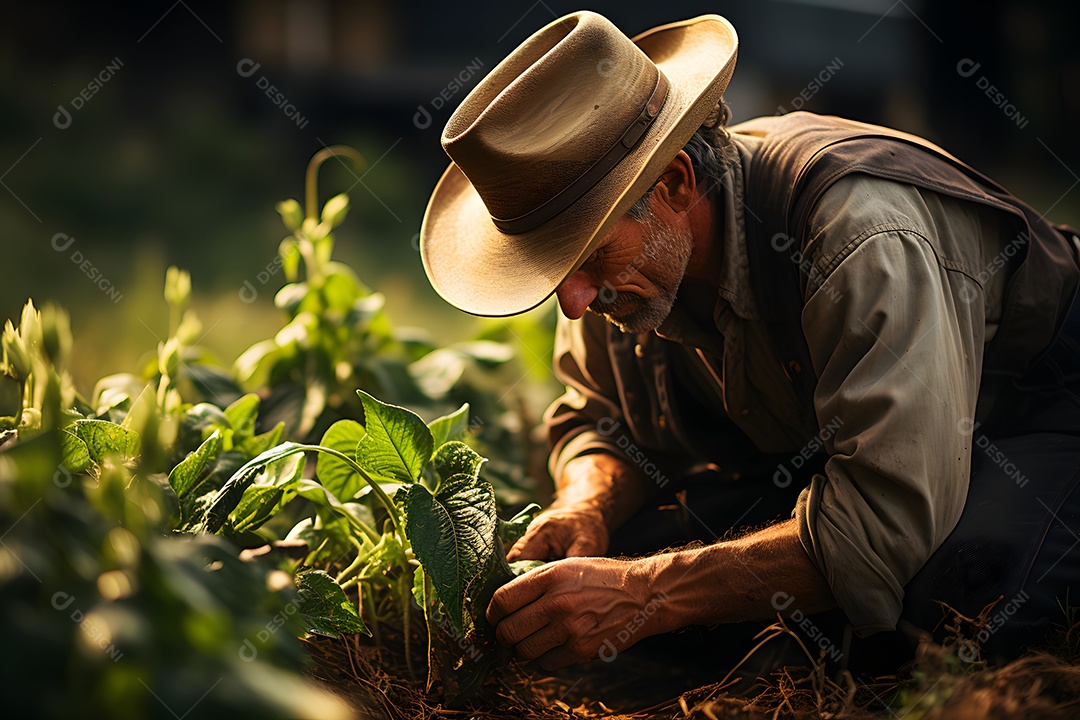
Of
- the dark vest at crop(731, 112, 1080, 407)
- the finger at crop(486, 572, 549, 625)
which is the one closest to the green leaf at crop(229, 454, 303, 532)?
the finger at crop(486, 572, 549, 625)

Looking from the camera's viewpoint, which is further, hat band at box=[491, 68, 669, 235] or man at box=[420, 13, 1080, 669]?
hat band at box=[491, 68, 669, 235]

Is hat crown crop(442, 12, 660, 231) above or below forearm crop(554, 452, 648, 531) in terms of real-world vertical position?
above

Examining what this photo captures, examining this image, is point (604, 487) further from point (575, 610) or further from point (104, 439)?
point (104, 439)

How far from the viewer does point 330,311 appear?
2.44 metres

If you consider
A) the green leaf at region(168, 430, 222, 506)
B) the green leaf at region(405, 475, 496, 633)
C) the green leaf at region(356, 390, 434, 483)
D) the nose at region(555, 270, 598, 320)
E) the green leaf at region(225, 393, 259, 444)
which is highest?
the green leaf at region(168, 430, 222, 506)

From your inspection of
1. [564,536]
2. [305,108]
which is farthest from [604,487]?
[305,108]

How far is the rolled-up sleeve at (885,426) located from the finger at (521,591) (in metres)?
0.40

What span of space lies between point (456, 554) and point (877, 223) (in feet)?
2.60

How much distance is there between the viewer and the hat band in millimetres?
1534

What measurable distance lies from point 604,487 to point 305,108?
19.9ft

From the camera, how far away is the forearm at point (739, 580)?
1462 mm

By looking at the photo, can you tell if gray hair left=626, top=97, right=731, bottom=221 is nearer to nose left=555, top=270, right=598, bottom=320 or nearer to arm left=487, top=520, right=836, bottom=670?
nose left=555, top=270, right=598, bottom=320

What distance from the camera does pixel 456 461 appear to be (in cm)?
149

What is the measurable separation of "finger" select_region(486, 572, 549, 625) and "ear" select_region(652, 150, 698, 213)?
0.66 m
